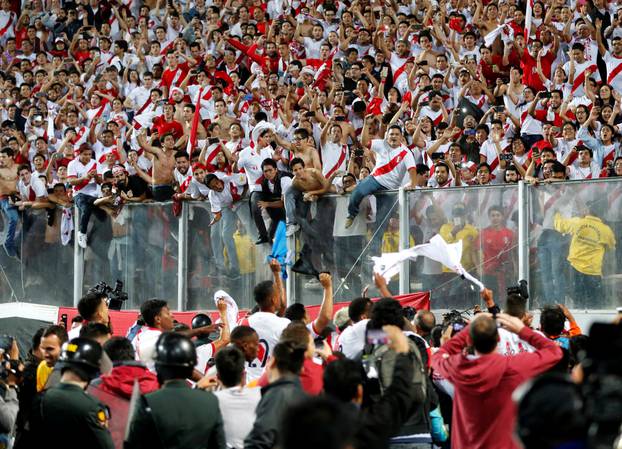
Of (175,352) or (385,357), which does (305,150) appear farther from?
(175,352)

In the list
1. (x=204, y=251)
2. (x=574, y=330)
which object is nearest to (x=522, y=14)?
(x=204, y=251)

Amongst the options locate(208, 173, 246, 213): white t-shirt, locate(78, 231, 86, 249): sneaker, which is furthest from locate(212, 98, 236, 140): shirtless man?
locate(78, 231, 86, 249): sneaker

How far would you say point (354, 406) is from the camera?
5840 mm

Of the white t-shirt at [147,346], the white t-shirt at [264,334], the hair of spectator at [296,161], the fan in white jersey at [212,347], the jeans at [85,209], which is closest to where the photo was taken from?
the white t-shirt at [147,346]

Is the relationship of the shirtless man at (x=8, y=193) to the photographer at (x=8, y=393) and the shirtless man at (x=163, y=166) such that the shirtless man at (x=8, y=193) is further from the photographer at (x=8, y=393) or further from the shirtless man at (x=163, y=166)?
the photographer at (x=8, y=393)

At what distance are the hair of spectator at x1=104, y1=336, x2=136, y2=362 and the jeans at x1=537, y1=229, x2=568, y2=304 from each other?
23.9 feet

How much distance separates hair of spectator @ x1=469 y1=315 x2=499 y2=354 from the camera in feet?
23.1

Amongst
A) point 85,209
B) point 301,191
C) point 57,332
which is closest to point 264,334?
point 57,332

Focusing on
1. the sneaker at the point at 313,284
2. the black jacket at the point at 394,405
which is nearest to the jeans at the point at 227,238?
the sneaker at the point at 313,284

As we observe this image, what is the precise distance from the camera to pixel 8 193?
19938 millimetres

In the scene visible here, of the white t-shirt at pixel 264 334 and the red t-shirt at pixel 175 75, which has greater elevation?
the red t-shirt at pixel 175 75

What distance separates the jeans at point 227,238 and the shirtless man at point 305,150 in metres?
1.19

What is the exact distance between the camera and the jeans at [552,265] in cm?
1392

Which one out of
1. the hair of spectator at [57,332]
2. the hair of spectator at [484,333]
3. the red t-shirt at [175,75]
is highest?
the red t-shirt at [175,75]
